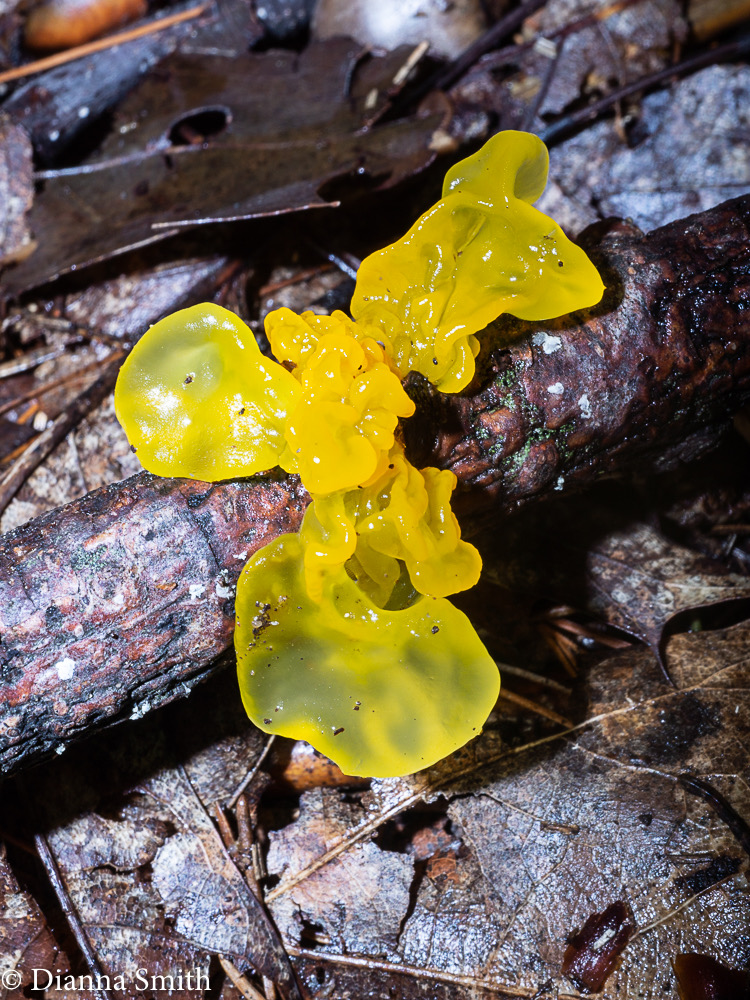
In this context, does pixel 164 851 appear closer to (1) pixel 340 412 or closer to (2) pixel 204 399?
(2) pixel 204 399

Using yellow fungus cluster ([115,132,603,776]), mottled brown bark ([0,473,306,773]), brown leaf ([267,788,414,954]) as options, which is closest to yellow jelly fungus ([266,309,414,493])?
yellow fungus cluster ([115,132,603,776])

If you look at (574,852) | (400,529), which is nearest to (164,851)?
(574,852)

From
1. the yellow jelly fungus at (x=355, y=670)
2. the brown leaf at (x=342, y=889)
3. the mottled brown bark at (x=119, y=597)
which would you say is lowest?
the brown leaf at (x=342, y=889)

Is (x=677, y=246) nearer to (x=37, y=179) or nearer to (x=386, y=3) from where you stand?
(x=386, y=3)

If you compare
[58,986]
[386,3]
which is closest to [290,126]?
[386,3]

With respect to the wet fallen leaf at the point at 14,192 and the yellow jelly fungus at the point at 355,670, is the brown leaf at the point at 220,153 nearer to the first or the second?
the wet fallen leaf at the point at 14,192

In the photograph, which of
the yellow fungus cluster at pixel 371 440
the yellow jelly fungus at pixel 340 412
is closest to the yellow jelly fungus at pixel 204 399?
the yellow fungus cluster at pixel 371 440
